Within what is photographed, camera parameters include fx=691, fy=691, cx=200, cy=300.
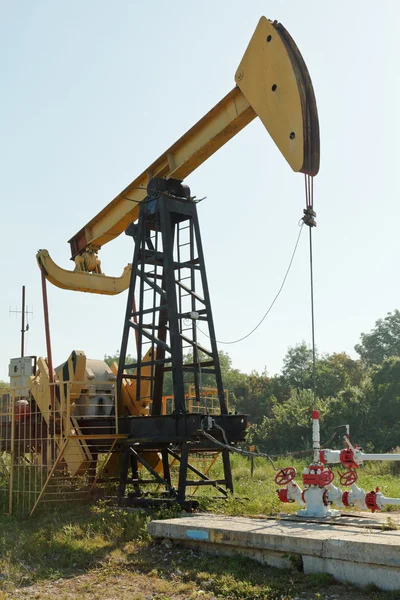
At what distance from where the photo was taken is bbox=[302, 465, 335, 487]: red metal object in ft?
26.1

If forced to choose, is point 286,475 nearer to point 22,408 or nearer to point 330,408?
point 22,408

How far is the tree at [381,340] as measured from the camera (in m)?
65.7

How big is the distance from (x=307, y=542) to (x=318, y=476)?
141 cm

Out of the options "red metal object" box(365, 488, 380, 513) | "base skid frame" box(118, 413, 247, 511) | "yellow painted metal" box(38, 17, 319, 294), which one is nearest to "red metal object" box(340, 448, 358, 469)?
"red metal object" box(365, 488, 380, 513)

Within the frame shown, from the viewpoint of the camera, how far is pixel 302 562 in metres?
6.71

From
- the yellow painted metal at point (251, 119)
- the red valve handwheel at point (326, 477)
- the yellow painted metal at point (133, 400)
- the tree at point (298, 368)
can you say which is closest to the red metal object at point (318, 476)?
the red valve handwheel at point (326, 477)

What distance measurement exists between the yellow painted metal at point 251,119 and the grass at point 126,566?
16.3 ft

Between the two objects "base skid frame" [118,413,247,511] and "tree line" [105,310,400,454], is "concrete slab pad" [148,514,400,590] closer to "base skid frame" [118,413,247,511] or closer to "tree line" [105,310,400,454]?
"base skid frame" [118,413,247,511]

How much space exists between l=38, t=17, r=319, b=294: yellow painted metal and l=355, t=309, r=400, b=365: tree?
55108 mm

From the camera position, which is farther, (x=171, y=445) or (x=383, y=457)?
(x=171, y=445)

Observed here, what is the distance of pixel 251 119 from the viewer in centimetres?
1121

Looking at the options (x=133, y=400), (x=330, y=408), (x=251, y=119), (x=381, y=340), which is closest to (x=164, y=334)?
(x=133, y=400)

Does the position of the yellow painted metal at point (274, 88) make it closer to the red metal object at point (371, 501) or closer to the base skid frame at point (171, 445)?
the base skid frame at point (171, 445)

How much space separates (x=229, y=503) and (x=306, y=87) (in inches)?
Answer: 238
